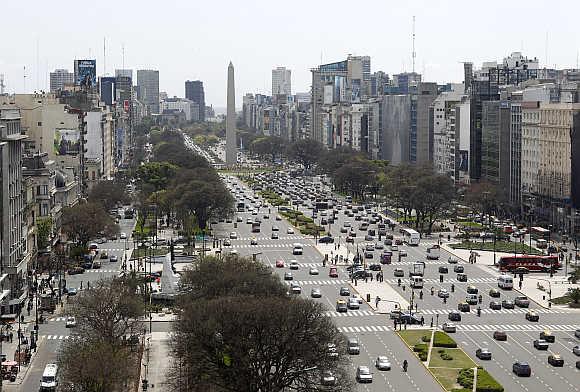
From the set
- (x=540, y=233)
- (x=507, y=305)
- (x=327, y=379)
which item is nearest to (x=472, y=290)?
(x=507, y=305)

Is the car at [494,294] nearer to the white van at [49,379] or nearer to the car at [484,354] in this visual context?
the car at [484,354]

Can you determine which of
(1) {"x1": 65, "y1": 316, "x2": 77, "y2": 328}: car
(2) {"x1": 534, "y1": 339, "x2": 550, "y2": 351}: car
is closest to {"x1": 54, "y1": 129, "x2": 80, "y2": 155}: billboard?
(1) {"x1": 65, "y1": 316, "x2": 77, "y2": 328}: car

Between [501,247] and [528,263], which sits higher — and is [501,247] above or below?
below

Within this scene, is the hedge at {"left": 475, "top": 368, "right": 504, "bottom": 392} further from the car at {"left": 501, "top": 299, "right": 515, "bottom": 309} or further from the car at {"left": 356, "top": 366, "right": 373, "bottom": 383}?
the car at {"left": 501, "top": 299, "right": 515, "bottom": 309}

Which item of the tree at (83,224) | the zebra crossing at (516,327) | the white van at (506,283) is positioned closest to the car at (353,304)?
the zebra crossing at (516,327)

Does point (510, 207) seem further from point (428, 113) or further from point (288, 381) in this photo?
point (288, 381)

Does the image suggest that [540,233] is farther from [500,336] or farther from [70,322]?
[70,322]

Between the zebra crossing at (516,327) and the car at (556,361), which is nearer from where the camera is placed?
the car at (556,361)
